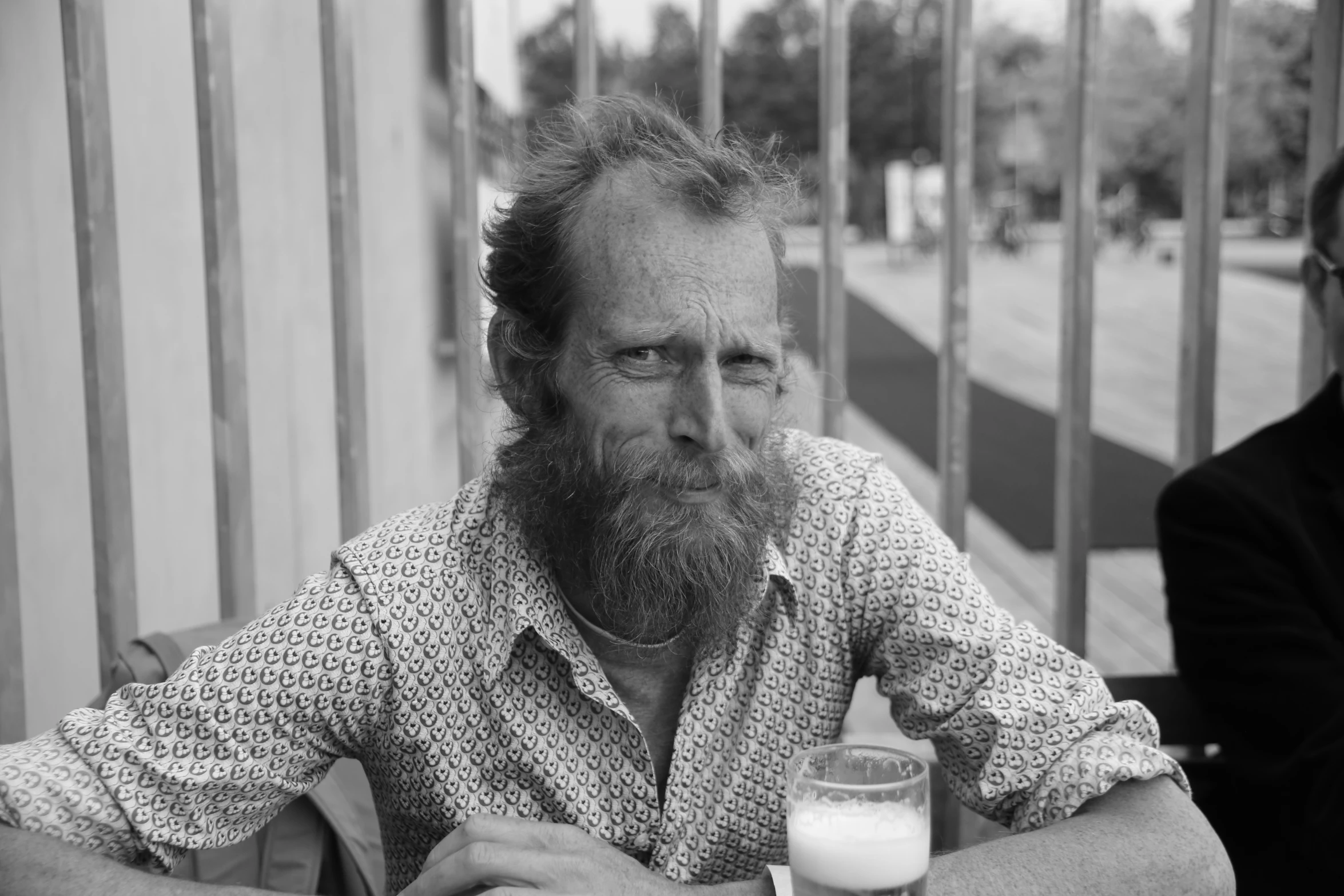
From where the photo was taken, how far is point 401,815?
5.15 ft

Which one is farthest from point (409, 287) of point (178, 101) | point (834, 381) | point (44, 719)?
point (834, 381)

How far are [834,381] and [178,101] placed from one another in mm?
1765

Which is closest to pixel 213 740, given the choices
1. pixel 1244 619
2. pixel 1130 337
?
pixel 1244 619

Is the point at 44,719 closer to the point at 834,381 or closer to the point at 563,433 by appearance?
the point at 563,433

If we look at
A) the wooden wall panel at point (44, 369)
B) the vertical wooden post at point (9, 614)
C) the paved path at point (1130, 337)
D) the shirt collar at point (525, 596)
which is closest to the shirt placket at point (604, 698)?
the shirt collar at point (525, 596)

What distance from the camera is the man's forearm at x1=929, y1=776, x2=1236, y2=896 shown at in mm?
1275

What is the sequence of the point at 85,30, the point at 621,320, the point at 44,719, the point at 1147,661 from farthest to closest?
the point at 1147,661 < the point at 44,719 < the point at 85,30 < the point at 621,320

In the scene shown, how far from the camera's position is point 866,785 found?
1.08 metres

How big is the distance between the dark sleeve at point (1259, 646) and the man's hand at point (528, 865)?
108 cm

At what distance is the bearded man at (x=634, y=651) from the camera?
1361 mm

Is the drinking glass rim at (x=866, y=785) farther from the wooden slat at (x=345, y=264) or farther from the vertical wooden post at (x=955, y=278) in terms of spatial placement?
the wooden slat at (x=345, y=264)

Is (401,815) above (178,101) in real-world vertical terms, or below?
below

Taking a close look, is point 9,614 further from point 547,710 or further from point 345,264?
point 547,710

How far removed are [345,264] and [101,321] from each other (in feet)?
1.32
